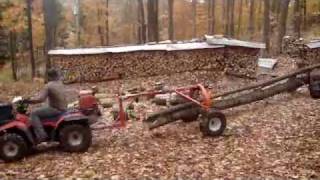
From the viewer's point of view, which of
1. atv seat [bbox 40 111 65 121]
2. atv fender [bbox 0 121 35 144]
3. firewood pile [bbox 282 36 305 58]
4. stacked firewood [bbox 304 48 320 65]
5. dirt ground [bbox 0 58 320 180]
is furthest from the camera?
firewood pile [bbox 282 36 305 58]

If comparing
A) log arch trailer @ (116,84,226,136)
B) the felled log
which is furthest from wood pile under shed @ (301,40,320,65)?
log arch trailer @ (116,84,226,136)

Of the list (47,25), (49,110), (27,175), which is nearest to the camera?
(27,175)

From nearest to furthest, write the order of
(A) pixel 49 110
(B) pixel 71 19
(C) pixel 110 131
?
(A) pixel 49 110
(C) pixel 110 131
(B) pixel 71 19

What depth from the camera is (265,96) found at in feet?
44.3

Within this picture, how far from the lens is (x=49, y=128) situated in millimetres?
9609

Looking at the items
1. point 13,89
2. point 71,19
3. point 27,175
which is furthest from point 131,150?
point 71,19

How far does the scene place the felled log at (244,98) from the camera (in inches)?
432

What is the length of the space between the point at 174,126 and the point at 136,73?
7183 mm

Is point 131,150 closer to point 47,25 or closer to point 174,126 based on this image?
point 174,126

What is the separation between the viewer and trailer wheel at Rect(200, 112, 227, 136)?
35.1 feet

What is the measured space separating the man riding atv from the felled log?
7.26 feet

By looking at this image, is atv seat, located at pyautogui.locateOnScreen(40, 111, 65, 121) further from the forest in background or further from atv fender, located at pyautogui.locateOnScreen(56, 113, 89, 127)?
the forest in background

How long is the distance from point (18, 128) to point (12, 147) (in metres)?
0.38

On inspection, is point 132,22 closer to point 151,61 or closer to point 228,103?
point 151,61
